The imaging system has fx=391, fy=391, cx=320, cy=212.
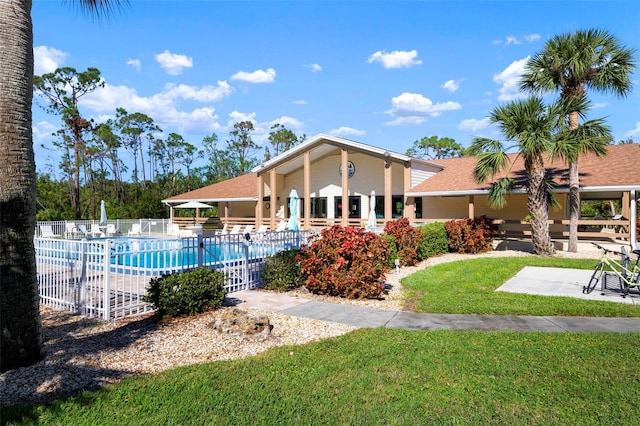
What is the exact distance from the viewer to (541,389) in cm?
423

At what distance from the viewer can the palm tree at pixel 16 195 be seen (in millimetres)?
4527

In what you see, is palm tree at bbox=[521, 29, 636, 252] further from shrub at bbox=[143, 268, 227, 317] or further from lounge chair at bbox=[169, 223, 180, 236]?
lounge chair at bbox=[169, 223, 180, 236]

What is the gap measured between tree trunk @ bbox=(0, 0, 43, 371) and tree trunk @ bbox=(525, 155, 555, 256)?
53.8 ft

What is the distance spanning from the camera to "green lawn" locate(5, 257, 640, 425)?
3660mm

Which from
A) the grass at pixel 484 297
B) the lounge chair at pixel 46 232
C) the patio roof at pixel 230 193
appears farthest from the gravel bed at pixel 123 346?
the patio roof at pixel 230 193

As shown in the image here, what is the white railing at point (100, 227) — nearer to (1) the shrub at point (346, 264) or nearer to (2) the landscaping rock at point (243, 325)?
(1) the shrub at point (346, 264)

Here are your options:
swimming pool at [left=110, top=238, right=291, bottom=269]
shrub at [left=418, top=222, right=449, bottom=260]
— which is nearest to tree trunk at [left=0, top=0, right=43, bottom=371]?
swimming pool at [left=110, top=238, right=291, bottom=269]

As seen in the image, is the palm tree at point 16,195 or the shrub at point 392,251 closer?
the palm tree at point 16,195

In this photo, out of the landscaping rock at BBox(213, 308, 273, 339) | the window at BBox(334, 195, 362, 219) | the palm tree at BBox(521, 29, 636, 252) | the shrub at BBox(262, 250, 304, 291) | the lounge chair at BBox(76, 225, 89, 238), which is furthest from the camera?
the window at BBox(334, 195, 362, 219)

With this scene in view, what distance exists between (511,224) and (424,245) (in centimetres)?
757

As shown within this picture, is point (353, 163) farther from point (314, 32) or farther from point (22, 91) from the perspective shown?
point (22, 91)

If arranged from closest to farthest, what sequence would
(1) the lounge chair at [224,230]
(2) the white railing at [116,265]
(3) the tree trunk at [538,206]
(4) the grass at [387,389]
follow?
(4) the grass at [387,389] < (2) the white railing at [116,265] < (3) the tree trunk at [538,206] < (1) the lounge chair at [224,230]

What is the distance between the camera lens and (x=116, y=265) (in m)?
7.08

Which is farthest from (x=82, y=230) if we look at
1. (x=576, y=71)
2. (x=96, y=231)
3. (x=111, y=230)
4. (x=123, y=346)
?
(x=576, y=71)
